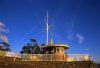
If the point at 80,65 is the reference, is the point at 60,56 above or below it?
above

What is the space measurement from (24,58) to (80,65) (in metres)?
10.4

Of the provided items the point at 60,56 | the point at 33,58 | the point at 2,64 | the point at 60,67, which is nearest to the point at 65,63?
the point at 60,67

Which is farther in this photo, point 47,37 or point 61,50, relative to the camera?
point 47,37

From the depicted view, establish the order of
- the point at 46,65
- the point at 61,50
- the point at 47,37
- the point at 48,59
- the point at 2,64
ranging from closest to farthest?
1. the point at 2,64
2. the point at 46,65
3. the point at 48,59
4. the point at 61,50
5. the point at 47,37

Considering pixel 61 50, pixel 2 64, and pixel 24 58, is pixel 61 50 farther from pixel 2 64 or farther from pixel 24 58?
pixel 2 64

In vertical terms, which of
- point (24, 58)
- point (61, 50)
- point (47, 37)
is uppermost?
point (47, 37)

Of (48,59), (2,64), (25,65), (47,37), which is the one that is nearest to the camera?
(2,64)

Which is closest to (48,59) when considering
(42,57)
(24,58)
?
(42,57)

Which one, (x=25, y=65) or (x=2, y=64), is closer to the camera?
(x=2, y=64)

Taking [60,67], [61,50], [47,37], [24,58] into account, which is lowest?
[60,67]

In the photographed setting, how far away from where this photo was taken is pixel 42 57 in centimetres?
2245

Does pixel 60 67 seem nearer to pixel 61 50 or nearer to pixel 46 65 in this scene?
pixel 46 65

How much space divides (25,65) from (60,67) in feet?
19.8

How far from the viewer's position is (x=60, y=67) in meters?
20.8
